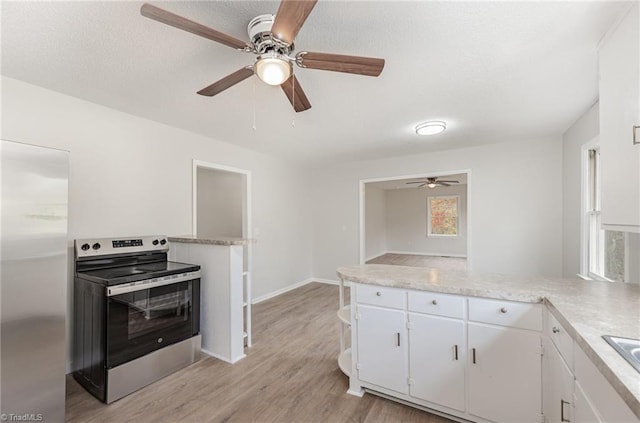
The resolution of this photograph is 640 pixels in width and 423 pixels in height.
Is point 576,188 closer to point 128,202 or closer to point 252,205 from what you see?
point 252,205

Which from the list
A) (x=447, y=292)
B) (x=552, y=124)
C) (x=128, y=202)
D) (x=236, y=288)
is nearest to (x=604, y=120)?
(x=447, y=292)

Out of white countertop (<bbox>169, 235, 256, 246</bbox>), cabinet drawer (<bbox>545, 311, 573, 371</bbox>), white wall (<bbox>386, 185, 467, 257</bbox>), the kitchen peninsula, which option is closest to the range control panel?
white countertop (<bbox>169, 235, 256, 246</bbox>)

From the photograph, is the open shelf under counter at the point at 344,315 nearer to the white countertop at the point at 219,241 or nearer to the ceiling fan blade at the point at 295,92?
the white countertop at the point at 219,241

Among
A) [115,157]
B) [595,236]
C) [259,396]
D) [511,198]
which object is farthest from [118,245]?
[511,198]

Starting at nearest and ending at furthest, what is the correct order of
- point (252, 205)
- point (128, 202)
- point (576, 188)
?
1. point (128, 202)
2. point (576, 188)
3. point (252, 205)

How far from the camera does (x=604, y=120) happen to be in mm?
1725

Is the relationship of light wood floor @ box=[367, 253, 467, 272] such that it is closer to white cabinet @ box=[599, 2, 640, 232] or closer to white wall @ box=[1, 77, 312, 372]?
white wall @ box=[1, 77, 312, 372]

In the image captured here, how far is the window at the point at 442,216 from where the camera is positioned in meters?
9.73

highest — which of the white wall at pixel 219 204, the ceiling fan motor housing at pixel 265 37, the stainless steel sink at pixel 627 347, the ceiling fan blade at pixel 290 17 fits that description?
the ceiling fan motor housing at pixel 265 37

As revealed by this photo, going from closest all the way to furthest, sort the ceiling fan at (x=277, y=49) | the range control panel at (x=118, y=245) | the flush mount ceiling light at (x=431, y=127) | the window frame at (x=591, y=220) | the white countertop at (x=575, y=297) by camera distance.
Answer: the white countertop at (x=575, y=297) < the ceiling fan at (x=277, y=49) < the range control panel at (x=118, y=245) < the window frame at (x=591, y=220) < the flush mount ceiling light at (x=431, y=127)

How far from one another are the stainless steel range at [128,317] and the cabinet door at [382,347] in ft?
5.37

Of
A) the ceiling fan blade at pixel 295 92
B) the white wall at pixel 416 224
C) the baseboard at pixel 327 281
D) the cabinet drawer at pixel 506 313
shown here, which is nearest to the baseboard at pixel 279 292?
the baseboard at pixel 327 281

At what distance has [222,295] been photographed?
2752 mm

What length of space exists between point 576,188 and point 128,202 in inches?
202
